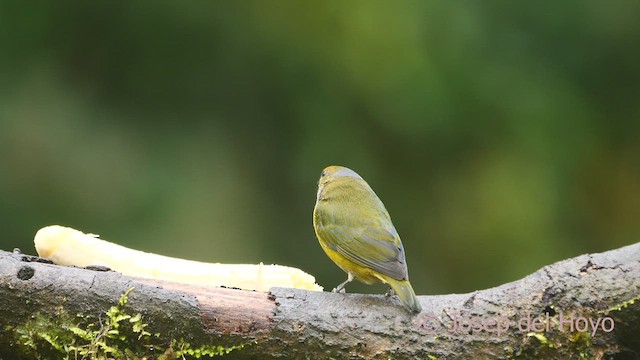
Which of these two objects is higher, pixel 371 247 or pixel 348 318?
pixel 371 247

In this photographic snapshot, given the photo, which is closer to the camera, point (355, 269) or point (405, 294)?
point (405, 294)

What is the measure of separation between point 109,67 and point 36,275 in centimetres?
344

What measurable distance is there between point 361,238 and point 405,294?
0.88 feet

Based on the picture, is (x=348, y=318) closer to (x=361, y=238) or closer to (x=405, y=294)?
(x=405, y=294)

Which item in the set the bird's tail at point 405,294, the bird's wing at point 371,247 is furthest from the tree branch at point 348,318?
the bird's wing at point 371,247

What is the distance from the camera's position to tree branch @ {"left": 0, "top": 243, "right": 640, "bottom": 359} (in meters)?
2.30

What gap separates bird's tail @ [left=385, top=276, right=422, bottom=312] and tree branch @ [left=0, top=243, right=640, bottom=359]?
31 millimetres

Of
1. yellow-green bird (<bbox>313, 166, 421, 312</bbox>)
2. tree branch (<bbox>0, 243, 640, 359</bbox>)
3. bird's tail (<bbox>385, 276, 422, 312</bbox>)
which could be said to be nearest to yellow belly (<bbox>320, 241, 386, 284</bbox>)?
yellow-green bird (<bbox>313, 166, 421, 312</bbox>)

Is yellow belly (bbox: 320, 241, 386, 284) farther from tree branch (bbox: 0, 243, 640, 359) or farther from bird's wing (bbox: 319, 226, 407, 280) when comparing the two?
tree branch (bbox: 0, 243, 640, 359)

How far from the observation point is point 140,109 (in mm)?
5566

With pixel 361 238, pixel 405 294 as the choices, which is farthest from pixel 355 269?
pixel 405 294

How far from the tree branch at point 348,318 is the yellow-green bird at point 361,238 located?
5.0 inches

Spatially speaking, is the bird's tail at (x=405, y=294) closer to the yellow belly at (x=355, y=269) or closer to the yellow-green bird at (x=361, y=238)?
the yellow-green bird at (x=361, y=238)

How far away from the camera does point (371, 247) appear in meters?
2.60
